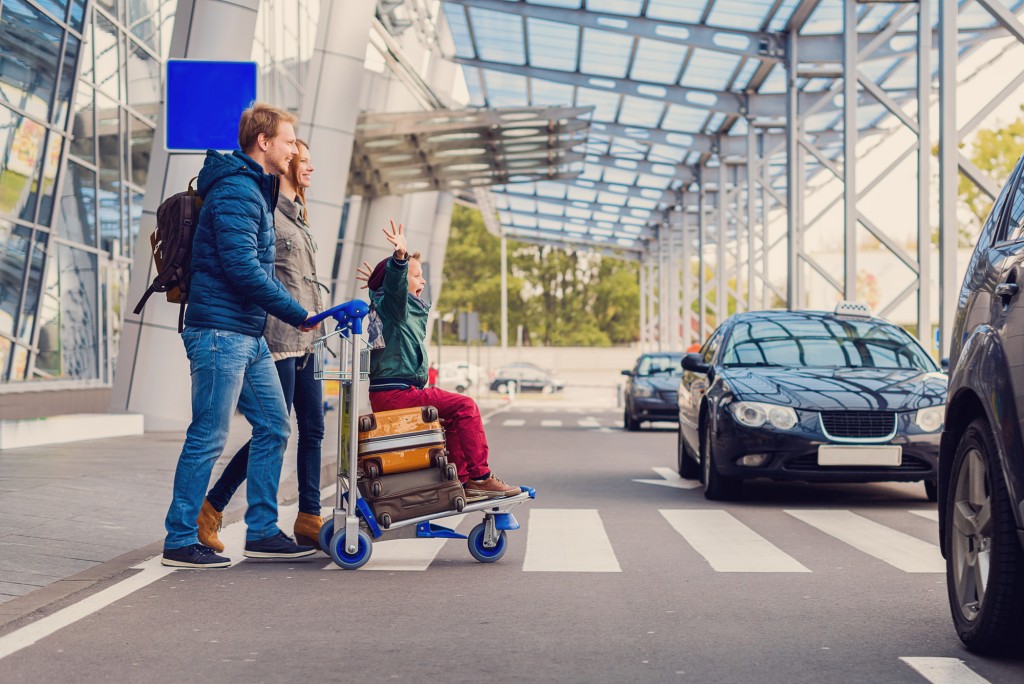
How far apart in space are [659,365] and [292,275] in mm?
19336

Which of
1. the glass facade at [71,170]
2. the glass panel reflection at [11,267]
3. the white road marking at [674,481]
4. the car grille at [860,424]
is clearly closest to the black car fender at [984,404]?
the car grille at [860,424]

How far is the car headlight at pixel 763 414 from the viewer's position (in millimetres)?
10391

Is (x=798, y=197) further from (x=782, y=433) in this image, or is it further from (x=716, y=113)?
(x=782, y=433)

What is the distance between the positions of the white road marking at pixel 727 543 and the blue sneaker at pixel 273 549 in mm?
2124

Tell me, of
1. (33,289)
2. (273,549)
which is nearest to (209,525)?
(273,549)

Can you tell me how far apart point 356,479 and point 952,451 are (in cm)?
291

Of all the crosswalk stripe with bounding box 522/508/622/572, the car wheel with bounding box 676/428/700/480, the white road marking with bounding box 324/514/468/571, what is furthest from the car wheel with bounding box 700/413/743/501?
the white road marking with bounding box 324/514/468/571

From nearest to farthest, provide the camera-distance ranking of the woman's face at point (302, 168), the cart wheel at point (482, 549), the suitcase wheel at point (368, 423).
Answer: the suitcase wheel at point (368, 423) → the cart wheel at point (482, 549) → the woman's face at point (302, 168)

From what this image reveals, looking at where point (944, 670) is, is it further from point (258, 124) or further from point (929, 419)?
point (929, 419)

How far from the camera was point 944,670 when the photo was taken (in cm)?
467

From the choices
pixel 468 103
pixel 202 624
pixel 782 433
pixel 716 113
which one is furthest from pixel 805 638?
pixel 468 103

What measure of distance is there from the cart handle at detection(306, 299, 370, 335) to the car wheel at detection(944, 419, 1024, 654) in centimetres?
284

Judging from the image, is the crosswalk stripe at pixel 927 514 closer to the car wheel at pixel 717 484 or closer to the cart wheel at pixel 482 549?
the car wheel at pixel 717 484

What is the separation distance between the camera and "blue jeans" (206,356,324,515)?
7.43m
